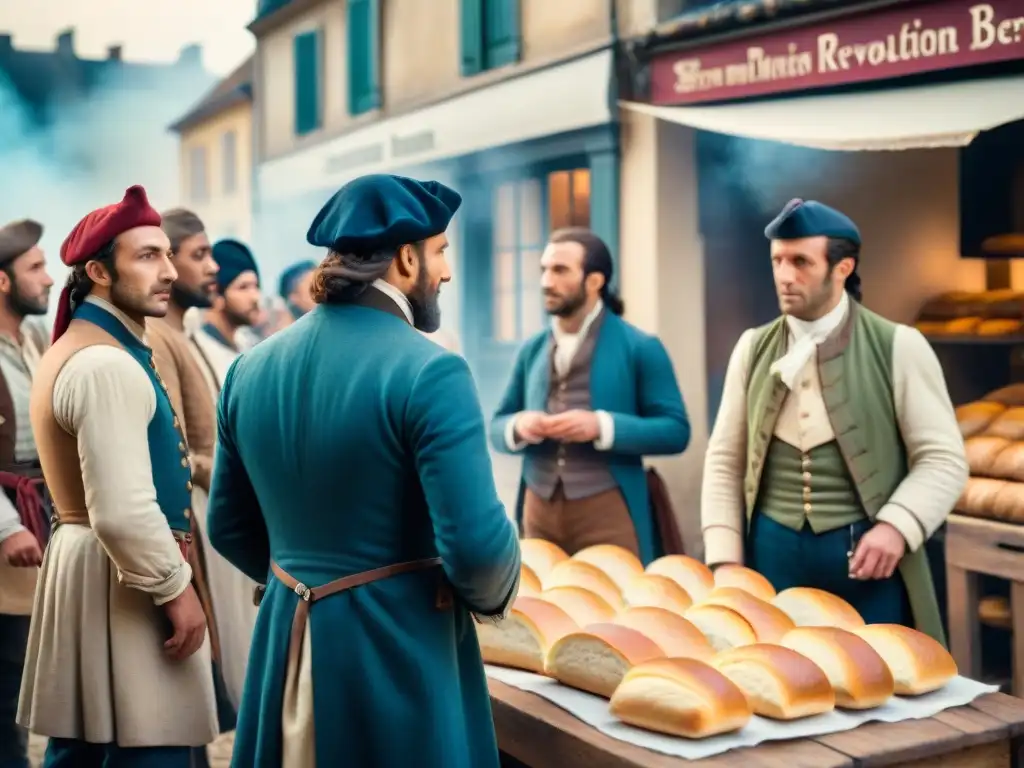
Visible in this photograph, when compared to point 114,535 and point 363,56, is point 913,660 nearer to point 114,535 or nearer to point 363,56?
point 114,535

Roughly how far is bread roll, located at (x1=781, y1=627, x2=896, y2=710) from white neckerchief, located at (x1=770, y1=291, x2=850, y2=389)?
3.52ft

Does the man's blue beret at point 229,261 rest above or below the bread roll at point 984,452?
above

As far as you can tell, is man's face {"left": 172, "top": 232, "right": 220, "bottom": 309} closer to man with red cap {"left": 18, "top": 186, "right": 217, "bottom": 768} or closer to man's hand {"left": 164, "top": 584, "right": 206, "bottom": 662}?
man with red cap {"left": 18, "top": 186, "right": 217, "bottom": 768}

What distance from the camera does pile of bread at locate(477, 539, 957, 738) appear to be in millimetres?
2012

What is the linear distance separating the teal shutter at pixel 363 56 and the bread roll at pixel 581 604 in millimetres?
5677

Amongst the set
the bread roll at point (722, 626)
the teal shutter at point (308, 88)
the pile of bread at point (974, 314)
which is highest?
the teal shutter at point (308, 88)

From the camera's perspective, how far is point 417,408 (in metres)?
1.86

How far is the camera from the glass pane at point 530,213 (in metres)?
6.90

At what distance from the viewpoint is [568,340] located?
14.0 ft

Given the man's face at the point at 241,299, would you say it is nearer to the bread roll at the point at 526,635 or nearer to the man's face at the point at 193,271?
the man's face at the point at 193,271

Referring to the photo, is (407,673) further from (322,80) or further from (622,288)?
(322,80)

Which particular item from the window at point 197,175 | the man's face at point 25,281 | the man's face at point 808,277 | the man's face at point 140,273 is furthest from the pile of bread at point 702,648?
the window at point 197,175

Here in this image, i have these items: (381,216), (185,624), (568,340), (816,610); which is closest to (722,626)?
(816,610)

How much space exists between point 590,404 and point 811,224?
4.26 ft
